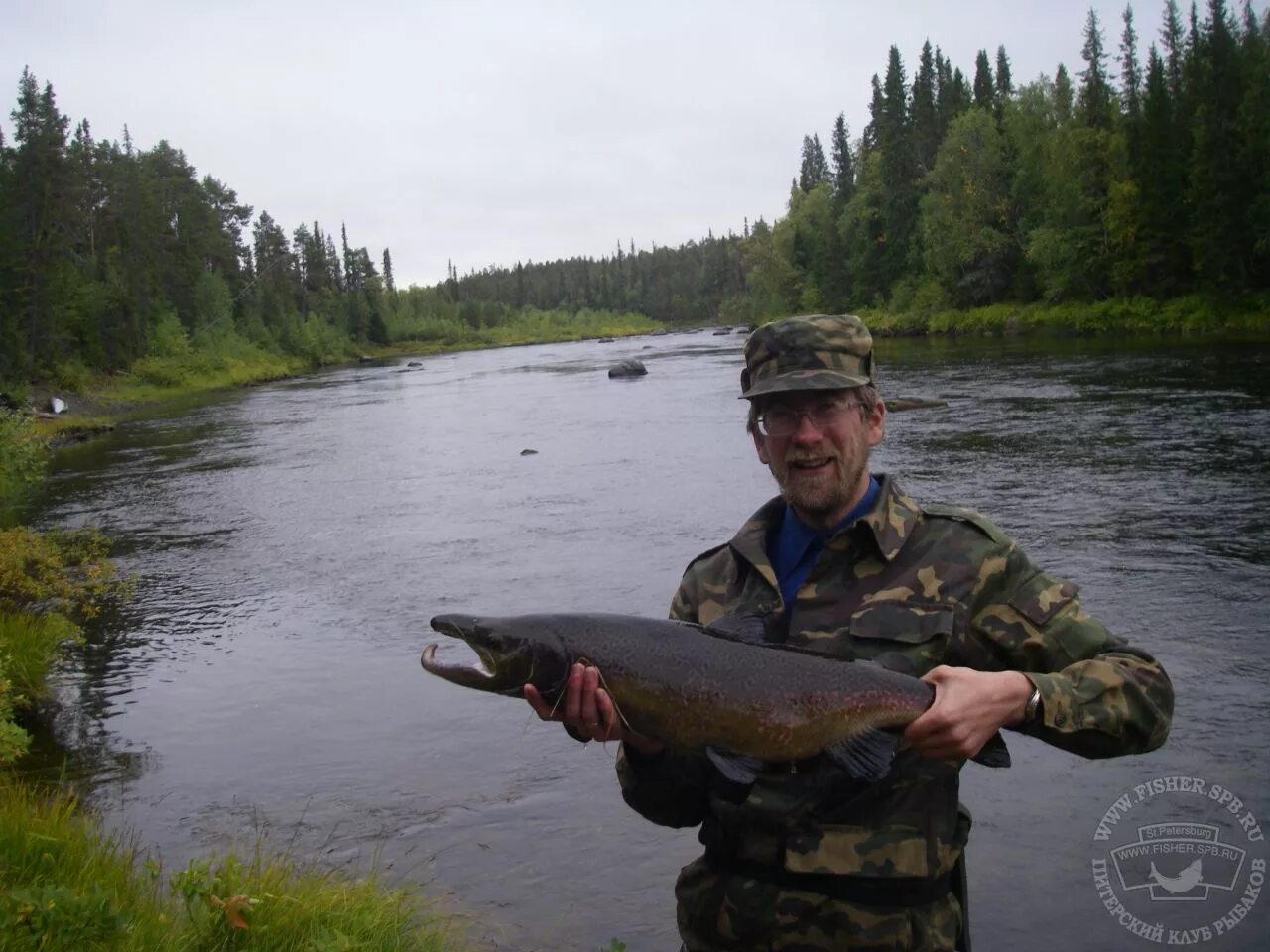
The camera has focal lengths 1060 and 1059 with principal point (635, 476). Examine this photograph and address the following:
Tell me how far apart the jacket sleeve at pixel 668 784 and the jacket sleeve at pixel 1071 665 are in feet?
3.09

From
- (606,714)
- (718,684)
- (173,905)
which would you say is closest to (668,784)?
(606,714)

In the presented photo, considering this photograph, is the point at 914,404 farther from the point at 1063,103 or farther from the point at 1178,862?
the point at 1063,103

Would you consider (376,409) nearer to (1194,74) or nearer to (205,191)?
(1194,74)

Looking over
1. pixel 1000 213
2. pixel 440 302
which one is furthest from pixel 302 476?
pixel 440 302

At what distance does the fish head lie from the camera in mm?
3158

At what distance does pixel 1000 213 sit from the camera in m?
65.9

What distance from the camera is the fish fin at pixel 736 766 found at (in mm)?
2963

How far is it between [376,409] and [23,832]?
3805 cm

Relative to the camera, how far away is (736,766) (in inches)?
118

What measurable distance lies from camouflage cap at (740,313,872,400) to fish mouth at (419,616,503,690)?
3.80ft

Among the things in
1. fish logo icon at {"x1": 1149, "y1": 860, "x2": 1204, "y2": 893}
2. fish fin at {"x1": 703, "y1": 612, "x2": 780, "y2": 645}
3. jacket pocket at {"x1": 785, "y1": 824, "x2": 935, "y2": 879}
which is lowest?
fish logo icon at {"x1": 1149, "y1": 860, "x2": 1204, "y2": 893}

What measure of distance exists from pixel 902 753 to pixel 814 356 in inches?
48.2

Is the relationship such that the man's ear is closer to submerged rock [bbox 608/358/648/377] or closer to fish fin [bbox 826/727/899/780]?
fish fin [bbox 826/727/899/780]

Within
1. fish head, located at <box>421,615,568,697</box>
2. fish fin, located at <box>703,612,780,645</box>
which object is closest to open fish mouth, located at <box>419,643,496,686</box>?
fish head, located at <box>421,615,568,697</box>
